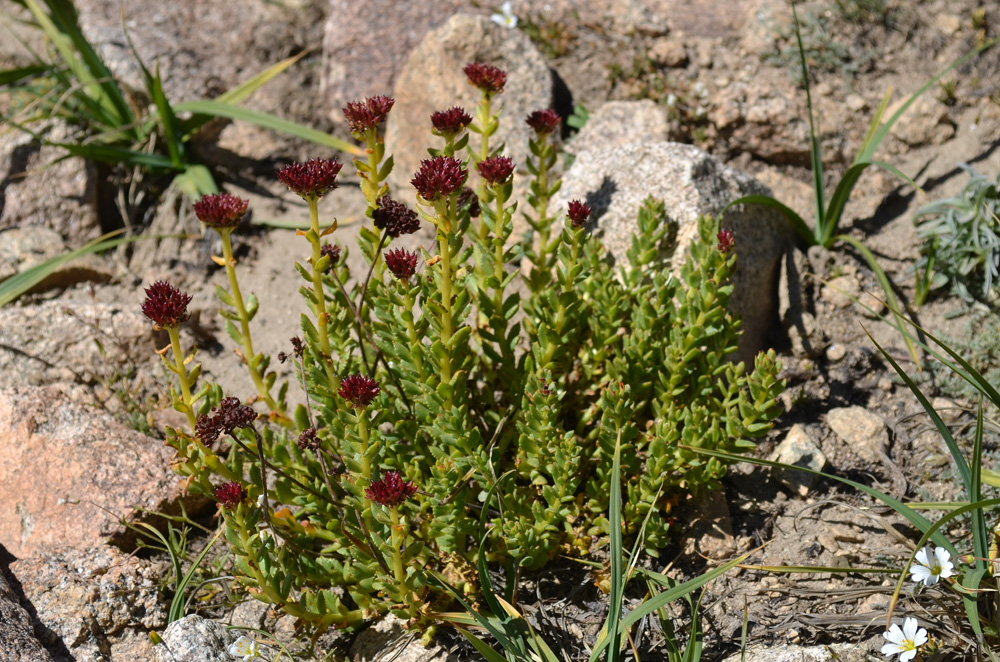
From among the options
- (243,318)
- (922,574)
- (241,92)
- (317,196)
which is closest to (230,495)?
(243,318)

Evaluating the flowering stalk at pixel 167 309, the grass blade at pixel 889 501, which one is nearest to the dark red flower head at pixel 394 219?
the flowering stalk at pixel 167 309

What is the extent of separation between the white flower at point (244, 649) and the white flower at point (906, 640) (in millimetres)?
2107

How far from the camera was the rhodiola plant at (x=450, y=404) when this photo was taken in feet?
9.14

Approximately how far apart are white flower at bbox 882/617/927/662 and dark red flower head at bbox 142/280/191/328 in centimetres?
252

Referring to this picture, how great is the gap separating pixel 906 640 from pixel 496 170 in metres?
2.16

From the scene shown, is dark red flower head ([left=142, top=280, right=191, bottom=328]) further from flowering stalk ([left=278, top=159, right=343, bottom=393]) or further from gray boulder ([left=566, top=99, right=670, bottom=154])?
gray boulder ([left=566, top=99, right=670, bottom=154])

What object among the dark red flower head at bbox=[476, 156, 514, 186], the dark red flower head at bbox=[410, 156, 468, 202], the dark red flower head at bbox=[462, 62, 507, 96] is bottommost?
the dark red flower head at bbox=[476, 156, 514, 186]

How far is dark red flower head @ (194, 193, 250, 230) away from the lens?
9.52 ft

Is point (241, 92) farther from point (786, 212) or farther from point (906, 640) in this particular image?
point (906, 640)

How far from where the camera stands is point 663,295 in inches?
134

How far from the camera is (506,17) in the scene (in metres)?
5.67

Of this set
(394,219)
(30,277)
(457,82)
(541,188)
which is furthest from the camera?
(457,82)

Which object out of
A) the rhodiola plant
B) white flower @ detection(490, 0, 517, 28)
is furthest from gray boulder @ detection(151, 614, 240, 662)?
white flower @ detection(490, 0, 517, 28)

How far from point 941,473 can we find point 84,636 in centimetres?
356
